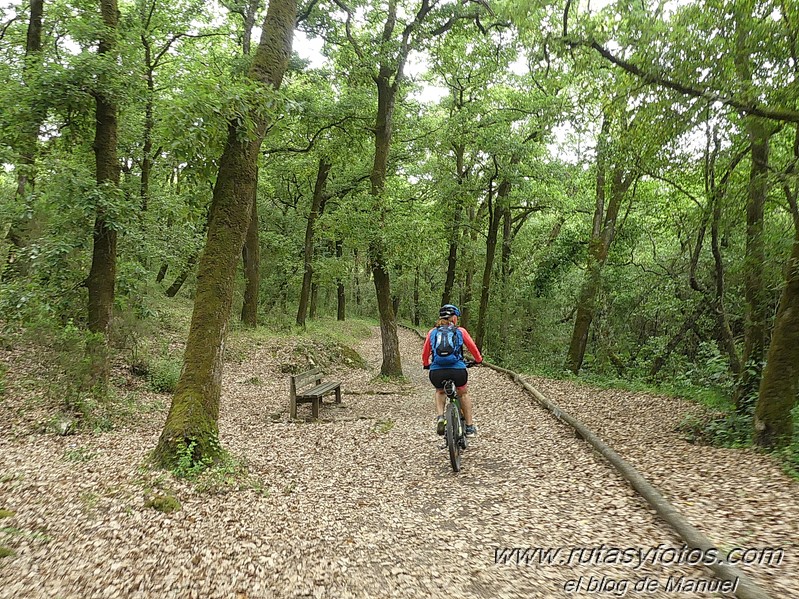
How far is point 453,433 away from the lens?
6.29m

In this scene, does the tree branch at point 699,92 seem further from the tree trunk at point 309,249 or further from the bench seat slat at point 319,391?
the tree trunk at point 309,249

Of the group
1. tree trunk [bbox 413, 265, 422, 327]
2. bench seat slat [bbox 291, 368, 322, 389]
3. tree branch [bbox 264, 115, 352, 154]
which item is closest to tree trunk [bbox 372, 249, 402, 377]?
bench seat slat [bbox 291, 368, 322, 389]

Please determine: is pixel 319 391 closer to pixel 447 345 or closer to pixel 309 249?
pixel 447 345

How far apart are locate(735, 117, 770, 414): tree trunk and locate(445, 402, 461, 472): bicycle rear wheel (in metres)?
4.45

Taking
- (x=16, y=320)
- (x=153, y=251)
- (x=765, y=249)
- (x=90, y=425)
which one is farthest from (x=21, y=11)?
(x=765, y=249)

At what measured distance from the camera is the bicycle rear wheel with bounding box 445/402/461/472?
6.27m

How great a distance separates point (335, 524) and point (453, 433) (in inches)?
79.8

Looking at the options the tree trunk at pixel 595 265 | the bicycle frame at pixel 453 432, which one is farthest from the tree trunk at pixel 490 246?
the bicycle frame at pixel 453 432

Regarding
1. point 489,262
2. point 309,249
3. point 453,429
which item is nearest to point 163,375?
point 453,429

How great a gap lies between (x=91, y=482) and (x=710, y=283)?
13.7 meters

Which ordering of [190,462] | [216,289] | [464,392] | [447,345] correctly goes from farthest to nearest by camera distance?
[464,392]
[447,345]
[216,289]
[190,462]

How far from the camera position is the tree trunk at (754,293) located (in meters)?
7.31

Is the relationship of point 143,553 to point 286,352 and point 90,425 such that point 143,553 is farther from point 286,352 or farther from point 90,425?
point 286,352

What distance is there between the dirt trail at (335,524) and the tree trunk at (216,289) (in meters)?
0.60
